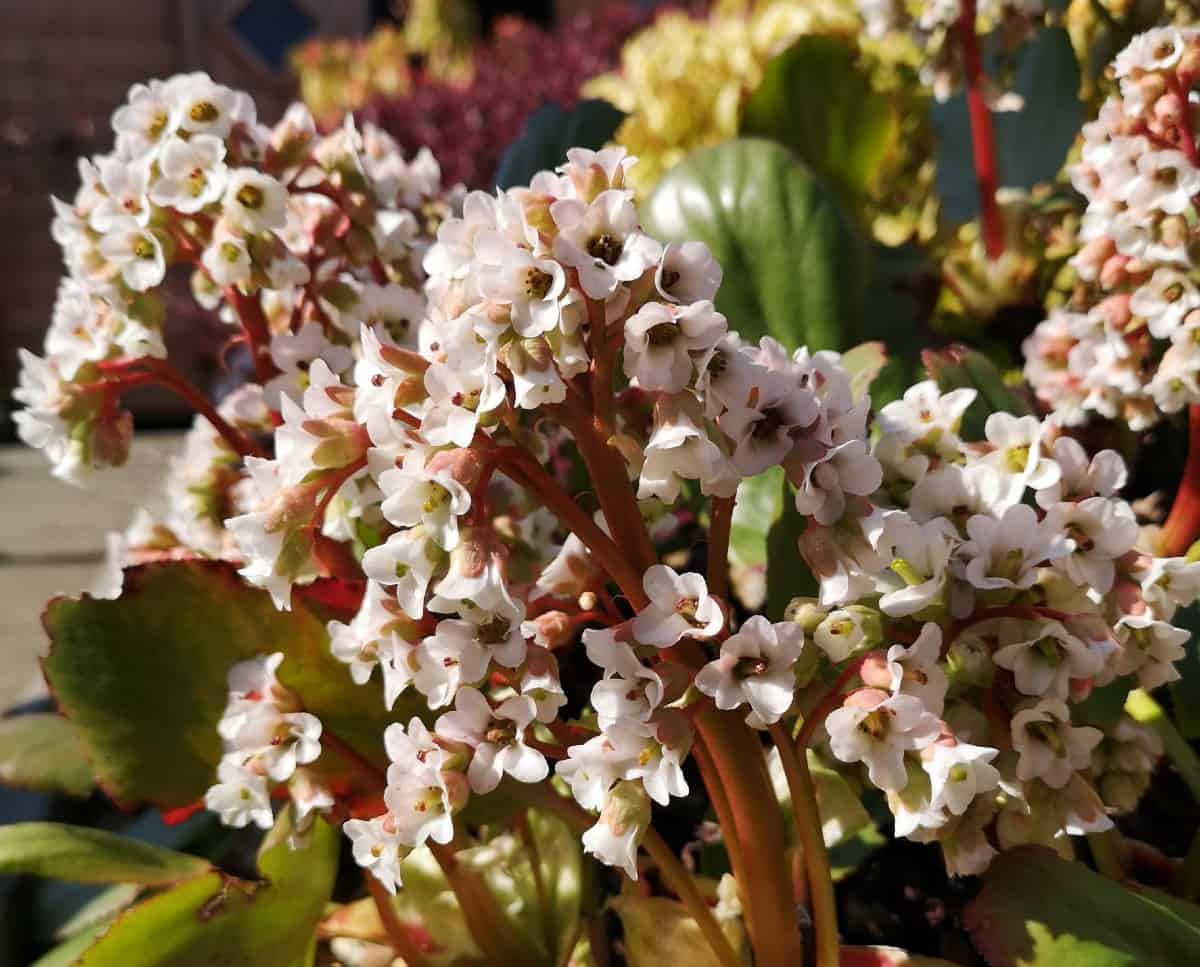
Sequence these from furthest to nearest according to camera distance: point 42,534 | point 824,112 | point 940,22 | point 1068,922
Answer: point 42,534
point 824,112
point 940,22
point 1068,922

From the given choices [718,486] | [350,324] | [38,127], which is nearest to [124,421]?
[350,324]

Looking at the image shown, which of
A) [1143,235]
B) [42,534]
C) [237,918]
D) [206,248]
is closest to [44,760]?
[237,918]

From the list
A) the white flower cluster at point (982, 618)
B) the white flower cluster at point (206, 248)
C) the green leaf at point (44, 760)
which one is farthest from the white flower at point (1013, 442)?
the green leaf at point (44, 760)

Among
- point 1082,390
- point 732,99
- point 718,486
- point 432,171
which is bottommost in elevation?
point 718,486

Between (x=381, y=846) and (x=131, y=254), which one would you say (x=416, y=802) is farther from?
(x=131, y=254)

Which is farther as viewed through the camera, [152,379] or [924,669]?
[152,379]

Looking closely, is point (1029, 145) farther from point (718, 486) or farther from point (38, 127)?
point (38, 127)

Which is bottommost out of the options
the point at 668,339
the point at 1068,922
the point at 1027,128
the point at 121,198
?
the point at 1068,922

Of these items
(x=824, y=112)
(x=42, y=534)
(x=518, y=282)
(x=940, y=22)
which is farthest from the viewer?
(x=42, y=534)
